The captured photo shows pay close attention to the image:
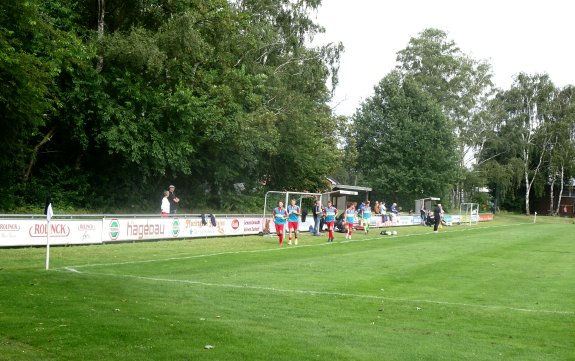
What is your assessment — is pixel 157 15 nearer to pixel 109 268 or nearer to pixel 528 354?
pixel 109 268

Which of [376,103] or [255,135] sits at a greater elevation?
[376,103]

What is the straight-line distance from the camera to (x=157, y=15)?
121 feet

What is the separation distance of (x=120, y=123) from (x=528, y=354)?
27.5 metres

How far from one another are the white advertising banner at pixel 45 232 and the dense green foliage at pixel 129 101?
585 centimetres

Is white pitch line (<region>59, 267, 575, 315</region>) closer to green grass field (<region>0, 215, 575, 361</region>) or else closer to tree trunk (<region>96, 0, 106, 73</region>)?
green grass field (<region>0, 215, 575, 361</region>)

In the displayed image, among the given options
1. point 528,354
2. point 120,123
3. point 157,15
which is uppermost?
point 157,15

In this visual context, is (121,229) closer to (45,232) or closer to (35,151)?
(45,232)

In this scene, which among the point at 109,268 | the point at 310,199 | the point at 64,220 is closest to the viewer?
the point at 109,268

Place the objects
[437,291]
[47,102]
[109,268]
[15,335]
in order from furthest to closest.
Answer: [47,102]
[109,268]
[437,291]
[15,335]

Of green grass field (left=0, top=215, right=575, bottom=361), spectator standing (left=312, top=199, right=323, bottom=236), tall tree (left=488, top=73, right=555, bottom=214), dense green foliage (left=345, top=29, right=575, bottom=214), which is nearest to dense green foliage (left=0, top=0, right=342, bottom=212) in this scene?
spectator standing (left=312, top=199, right=323, bottom=236)

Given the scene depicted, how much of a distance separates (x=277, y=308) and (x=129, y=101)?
79.8 feet

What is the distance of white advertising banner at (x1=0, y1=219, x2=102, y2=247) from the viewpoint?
22203 millimetres

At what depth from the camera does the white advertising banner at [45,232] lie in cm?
2220

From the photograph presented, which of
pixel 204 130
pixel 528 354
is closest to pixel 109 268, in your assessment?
pixel 528 354
